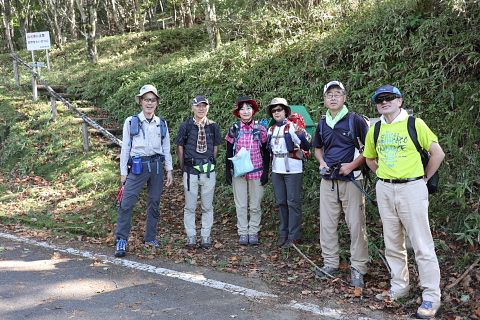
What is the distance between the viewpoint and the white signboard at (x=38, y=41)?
16562 mm

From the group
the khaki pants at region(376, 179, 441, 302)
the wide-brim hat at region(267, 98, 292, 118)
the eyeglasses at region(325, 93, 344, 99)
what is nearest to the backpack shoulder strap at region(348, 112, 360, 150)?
the eyeglasses at region(325, 93, 344, 99)

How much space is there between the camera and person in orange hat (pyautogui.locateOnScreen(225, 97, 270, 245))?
641cm

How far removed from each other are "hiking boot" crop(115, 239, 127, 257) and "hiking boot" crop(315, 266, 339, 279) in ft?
9.06

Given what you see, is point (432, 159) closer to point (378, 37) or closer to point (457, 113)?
point (457, 113)

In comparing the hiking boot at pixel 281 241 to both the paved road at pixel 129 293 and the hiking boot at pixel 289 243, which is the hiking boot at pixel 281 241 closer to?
the hiking boot at pixel 289 243

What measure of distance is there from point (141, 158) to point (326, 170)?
2.81 metres

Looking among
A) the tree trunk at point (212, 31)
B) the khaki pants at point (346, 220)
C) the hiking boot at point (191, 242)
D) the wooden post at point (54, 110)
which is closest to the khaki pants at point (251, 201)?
the hiking boot at point (191, 242)

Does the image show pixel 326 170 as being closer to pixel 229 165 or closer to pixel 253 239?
pixel 229 165

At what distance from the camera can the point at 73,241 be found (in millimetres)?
6695

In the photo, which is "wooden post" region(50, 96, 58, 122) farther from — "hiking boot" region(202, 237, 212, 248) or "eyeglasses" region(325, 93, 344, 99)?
"eyeglasses" region(325, 93, 344, 99)

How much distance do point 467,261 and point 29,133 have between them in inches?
466

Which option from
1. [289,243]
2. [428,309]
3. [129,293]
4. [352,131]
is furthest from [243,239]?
[428,309]

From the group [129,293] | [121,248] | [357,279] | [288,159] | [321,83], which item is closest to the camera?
[129,293]

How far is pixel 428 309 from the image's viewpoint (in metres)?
4.08
